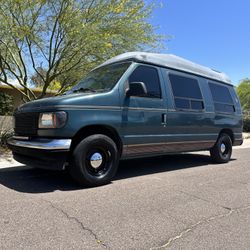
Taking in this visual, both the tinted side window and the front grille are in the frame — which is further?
the tinted side window

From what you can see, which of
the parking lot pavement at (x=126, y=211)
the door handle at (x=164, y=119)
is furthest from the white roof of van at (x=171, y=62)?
the parking lot pavement at (x=126, y=211)

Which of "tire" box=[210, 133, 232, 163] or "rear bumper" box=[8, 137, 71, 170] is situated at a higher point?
"rear bumper" box=[8, 137, 71, 170]

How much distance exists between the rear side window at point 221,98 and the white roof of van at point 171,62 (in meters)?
0.25

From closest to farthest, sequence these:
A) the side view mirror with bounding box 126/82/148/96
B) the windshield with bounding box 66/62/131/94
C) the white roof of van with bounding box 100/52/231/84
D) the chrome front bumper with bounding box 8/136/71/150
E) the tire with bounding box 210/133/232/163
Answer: the chrome front bumper with bounding box 8/136/71/150 < the side view mirror with bounding box 126/82/148/96 < the windshield with bounding box 66/62/131/94 < the white roof of van with bounding box 100/52/231/84 < the tire with bounding box 210/133/232/163

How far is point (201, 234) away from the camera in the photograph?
346cm

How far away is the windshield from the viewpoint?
18.9 ft

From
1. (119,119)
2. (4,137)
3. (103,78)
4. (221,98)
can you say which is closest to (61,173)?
(119,119)

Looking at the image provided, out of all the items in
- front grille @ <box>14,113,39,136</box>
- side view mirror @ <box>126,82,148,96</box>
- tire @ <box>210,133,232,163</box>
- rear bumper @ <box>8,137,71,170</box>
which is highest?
side view mirror @ <box>126,82,148,96</box>

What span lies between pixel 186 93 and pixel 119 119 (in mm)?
2218

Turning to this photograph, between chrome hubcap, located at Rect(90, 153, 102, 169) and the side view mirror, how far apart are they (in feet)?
4.08

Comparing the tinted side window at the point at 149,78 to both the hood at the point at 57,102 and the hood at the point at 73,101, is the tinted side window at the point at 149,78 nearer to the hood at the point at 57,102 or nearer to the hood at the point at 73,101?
the hood at the point at 73,101

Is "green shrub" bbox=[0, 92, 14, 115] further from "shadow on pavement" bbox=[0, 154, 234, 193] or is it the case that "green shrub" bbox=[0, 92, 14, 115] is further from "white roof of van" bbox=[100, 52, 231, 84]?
"white roof of van" bbox=[100, 52, 231, 84]

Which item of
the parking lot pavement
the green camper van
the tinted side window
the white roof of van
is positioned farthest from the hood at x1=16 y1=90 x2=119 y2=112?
the parking lot pavement

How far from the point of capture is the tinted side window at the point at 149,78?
19.4ft
